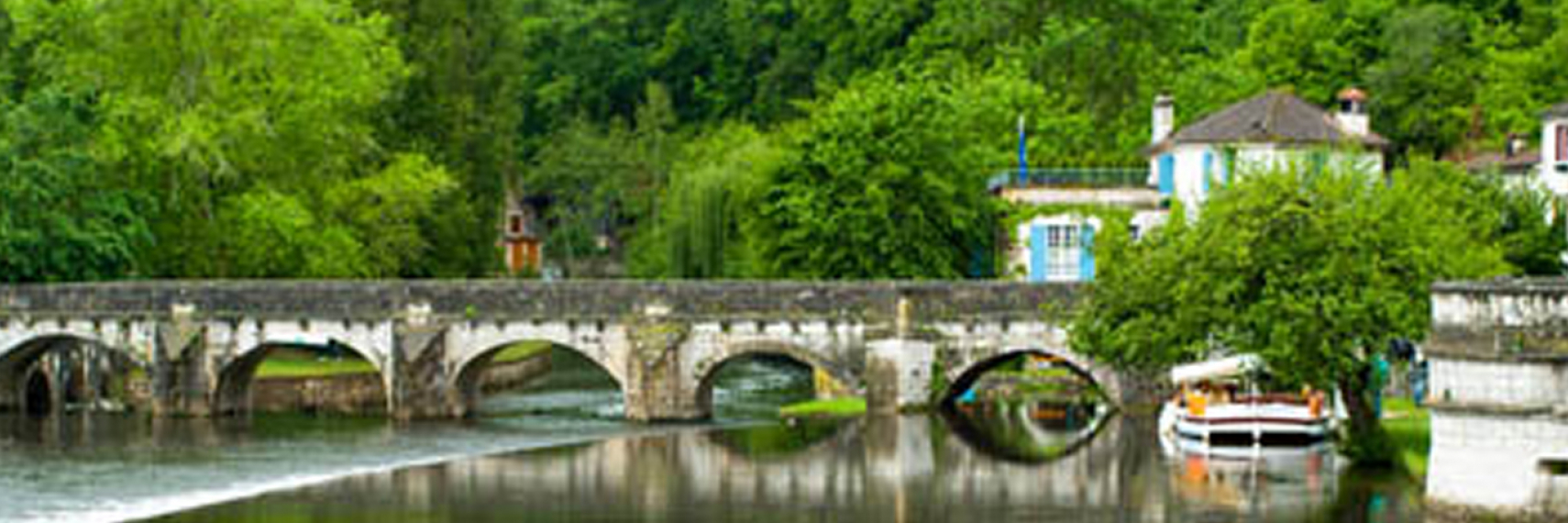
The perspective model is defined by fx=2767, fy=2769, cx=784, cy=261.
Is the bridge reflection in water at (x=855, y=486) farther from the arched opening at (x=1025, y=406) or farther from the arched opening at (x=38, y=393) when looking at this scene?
the arched opening at (x=38, y=393)

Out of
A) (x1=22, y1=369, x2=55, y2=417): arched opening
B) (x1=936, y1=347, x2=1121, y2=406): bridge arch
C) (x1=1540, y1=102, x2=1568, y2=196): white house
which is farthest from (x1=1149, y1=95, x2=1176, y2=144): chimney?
(x1=22, y1=369, x2=55, y2=417): arched opening

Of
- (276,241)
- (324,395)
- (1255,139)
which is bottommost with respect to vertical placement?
(324,395)

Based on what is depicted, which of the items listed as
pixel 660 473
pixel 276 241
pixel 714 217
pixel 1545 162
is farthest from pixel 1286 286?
pixel 714 217

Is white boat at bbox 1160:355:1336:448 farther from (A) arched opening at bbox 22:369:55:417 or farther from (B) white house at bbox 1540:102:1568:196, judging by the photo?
(A) arched opening at bbox 22:369:55:417

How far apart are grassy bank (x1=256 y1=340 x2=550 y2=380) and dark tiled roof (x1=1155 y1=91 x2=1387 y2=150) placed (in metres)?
19.8

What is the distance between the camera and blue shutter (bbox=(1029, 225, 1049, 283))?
79062 mm

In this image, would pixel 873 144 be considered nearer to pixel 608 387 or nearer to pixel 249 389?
pixel 608 387

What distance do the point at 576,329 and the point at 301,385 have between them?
10.4 m

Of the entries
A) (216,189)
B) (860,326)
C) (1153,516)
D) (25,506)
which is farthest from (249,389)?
(1153,516)

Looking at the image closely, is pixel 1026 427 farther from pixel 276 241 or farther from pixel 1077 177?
pixel 276 241

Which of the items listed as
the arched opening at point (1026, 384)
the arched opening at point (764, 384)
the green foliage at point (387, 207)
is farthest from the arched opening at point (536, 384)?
the arched opening at point (1026, 384)

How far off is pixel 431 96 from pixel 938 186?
946 inches

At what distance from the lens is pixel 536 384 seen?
82750mm

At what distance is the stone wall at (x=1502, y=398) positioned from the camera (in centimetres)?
4078
